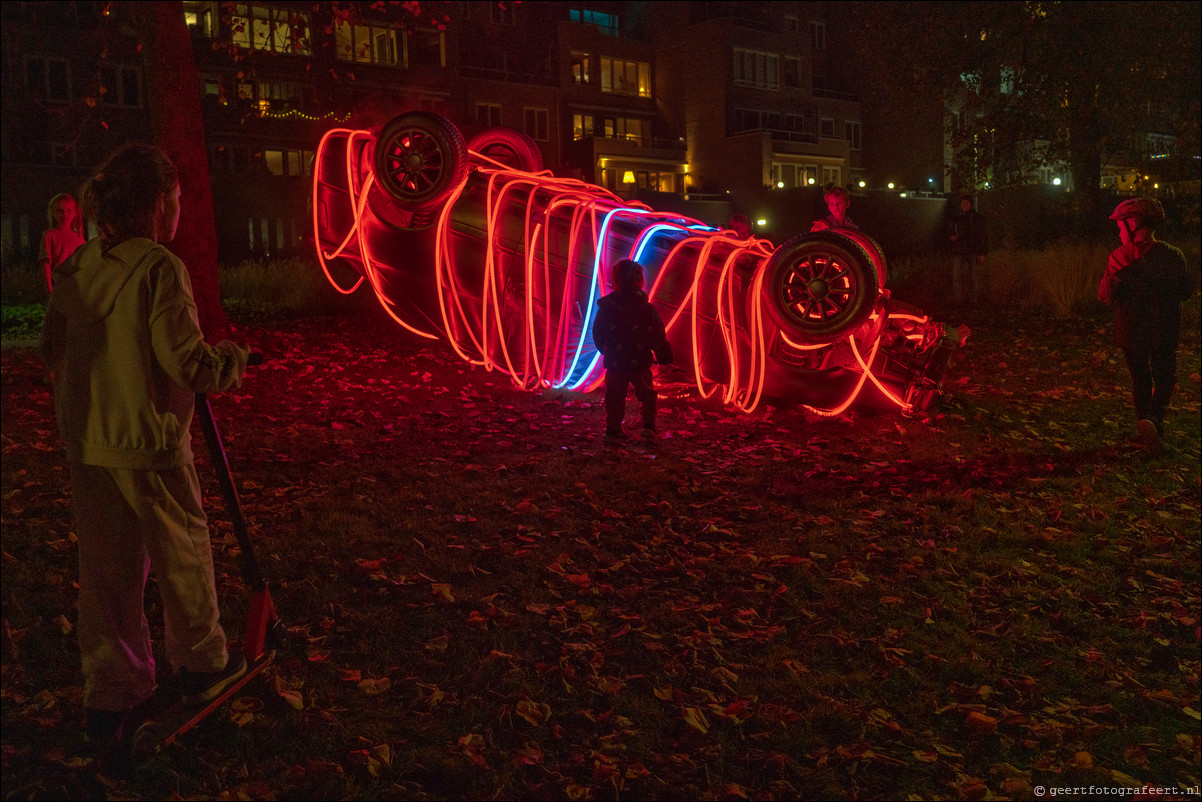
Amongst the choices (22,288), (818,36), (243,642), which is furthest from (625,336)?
(818,36)

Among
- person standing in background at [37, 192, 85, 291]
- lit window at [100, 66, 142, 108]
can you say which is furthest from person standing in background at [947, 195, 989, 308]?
lit window at [100, 66, 142, 108]

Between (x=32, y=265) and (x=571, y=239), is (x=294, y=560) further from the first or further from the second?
(x=32, y=265)

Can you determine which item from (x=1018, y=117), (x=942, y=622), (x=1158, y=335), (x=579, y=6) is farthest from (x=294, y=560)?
(x=579, y=6)

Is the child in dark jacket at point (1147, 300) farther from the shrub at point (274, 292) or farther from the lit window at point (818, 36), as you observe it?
the lit window at point (818, 36)

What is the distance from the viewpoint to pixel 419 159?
8.59m

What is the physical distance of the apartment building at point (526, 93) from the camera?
31.5 metres

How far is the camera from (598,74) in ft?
152

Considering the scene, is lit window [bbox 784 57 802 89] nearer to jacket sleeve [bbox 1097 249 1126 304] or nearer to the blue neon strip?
the blue neon strip

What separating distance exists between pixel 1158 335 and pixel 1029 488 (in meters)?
1.93

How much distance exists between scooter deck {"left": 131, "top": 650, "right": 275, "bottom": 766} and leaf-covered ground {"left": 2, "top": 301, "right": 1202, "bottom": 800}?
0.15 m

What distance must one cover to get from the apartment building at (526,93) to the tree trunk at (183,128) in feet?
55.0

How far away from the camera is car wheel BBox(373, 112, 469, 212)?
335 inches

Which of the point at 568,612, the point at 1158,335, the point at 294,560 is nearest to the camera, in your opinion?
the point at 568,612

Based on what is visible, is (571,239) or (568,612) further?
(571,239)
